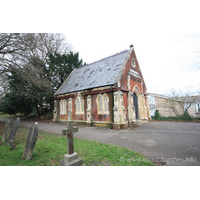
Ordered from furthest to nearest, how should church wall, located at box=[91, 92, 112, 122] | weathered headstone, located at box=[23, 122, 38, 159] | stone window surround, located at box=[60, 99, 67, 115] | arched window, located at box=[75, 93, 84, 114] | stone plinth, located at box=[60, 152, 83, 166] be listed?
stone window surround, located at box=[60, 99, 67, 115] → arched window, located at box=[75, 93, 84, 114] → church wall, located at box=[91, 92, 112, 122] → weathered headstone, located at box=[23, 122, 38, 159] → stone plinth, located at box=[60, 152, 83, 166]

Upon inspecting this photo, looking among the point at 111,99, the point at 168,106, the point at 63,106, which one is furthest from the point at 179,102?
the point at 63,106

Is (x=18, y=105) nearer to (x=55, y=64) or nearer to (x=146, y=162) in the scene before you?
(x=55, y=64)

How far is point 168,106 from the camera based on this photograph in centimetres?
1627

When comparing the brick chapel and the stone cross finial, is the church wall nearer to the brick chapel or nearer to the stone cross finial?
the brick chapel

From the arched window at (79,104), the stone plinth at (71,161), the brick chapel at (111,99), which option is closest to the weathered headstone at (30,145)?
the stone plinth at (71,161)

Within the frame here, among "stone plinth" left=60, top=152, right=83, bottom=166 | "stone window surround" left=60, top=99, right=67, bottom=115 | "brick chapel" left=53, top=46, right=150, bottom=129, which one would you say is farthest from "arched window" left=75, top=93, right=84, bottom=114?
"stone plinth" left=60, top=152, right=83, bottom=166

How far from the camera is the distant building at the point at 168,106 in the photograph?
1541cm

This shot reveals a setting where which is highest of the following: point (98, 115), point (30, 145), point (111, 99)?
point (111, 99)

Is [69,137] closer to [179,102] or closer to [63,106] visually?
[63,106]

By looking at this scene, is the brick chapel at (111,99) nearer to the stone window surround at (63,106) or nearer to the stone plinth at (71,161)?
the stone window surround at (63,106)

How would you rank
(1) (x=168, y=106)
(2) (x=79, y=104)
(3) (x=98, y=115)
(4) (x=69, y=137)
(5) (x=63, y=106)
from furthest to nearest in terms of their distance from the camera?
(1) (x=168, y=106)
(5) (x=63, y=106)
(2) (x=79, y=104)
(3) (x=98, y=115)
(4) (x=69, y=137)

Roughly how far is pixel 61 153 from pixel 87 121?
23.5ft

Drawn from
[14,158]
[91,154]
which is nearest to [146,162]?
[91,154]

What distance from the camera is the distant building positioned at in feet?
50.5
